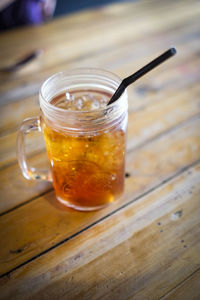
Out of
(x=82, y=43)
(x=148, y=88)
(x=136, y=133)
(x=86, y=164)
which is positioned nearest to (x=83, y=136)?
(x=86, y=164)

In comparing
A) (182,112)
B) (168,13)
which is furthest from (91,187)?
(168,13)

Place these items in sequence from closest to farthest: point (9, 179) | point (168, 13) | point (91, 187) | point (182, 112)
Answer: point (91, 187) → point (9, 179) → point (182, 112) → point (168, 13)

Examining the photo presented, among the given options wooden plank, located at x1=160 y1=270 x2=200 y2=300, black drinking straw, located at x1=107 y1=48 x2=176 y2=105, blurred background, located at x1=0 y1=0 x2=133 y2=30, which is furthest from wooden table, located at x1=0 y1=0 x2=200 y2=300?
blurred background, located at x1=0 y1=0 x2=133 y2=30

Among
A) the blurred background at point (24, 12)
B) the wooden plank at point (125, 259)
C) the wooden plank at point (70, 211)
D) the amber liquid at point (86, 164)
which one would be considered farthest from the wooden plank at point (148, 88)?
the blurred background at point (24, 12)

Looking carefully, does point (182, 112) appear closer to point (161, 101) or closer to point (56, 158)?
point (161, 101)

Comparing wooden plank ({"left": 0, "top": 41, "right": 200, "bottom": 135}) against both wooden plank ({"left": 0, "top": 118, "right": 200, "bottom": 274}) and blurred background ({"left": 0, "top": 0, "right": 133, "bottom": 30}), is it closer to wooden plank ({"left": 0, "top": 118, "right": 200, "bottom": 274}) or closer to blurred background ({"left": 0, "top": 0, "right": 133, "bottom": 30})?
wooden plank ({"left": 0, "top": 118, "right": 200, "bottom": 274})

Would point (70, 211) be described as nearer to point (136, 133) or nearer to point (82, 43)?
point (136, 133)
